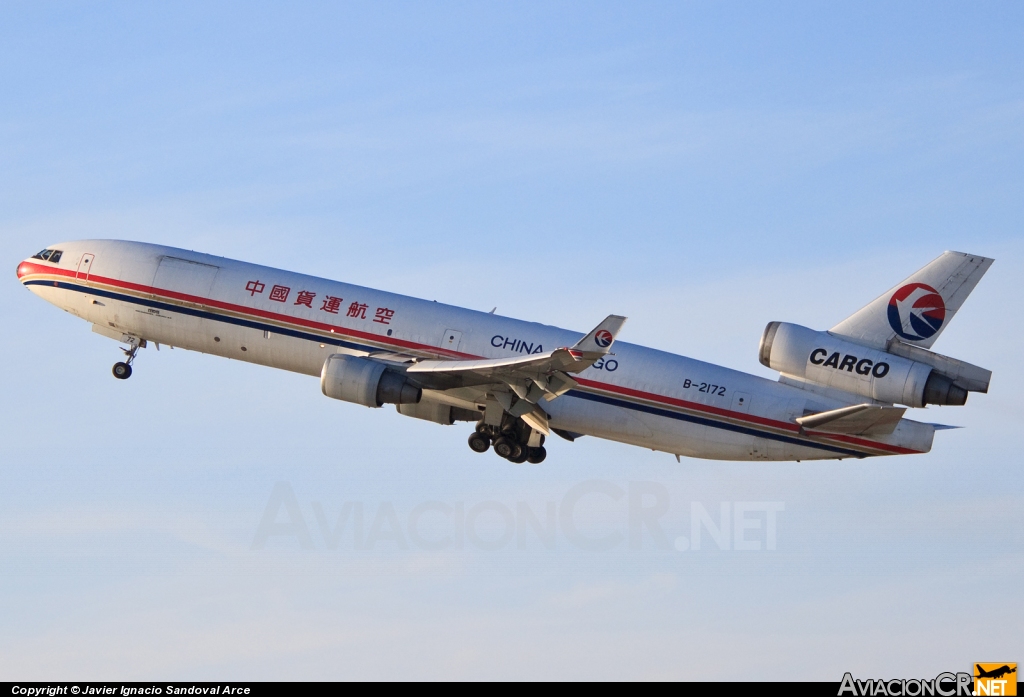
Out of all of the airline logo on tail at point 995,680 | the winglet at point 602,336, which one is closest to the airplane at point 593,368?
the winglet at point 602,336

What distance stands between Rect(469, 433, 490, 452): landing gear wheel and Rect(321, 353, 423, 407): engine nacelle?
4.20 meters

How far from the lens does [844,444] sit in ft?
151

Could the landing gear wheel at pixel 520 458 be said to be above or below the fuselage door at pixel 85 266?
below

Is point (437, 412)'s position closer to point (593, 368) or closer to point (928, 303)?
point (593, 368)

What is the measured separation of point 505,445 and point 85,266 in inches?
635

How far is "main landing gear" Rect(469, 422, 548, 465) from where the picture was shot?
48.2m

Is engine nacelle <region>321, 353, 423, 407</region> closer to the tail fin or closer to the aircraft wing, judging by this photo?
the aircraft wing

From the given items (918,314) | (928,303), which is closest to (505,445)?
(918,314)

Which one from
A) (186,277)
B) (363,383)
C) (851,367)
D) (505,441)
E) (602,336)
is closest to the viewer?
(602,336)

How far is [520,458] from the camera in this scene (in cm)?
4856

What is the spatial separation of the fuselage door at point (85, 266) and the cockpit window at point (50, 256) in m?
1.37

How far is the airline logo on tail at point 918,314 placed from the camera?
46.0m

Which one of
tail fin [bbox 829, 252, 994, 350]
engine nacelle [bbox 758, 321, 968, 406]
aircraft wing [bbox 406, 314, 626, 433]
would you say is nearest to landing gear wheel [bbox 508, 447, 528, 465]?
aircraft wing [bbox 406, 314, 626, 433]

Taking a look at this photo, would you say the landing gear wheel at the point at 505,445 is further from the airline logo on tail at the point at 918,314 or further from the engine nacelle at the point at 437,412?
the airline logo on tail at the point at 918,314
